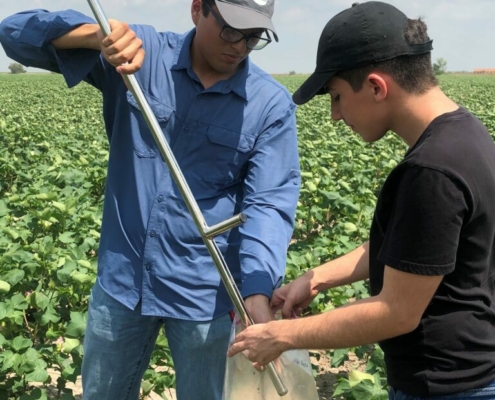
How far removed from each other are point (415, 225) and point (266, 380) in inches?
26.1

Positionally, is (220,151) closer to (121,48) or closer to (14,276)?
(121,48)

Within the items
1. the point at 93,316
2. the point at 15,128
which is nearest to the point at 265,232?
the point at 93,316

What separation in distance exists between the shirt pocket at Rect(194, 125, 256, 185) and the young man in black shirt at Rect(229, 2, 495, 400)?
465 millimetres

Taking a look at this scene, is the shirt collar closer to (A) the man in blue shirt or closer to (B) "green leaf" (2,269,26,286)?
(A) the man in blue shirt

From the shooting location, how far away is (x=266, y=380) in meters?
1.84

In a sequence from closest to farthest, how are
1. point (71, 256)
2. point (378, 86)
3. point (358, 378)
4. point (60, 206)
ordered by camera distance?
point (378, 86) → point (358, 378) → point (71, 256) → point (60, 206)

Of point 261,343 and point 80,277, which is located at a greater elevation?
point 261,343

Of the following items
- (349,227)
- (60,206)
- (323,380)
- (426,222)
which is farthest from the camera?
(349,227)

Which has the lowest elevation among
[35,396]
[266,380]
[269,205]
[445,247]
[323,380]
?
[323,380]

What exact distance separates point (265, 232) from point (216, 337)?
1.22ft

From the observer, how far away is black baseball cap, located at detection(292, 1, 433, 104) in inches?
58.5

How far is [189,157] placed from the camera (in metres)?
2.12

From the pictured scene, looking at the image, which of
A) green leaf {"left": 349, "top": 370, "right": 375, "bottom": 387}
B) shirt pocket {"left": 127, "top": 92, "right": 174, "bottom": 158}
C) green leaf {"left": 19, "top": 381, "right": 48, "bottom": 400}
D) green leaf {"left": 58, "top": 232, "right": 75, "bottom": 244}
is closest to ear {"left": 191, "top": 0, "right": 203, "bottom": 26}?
shirt pocket {"left": 127, "top": 92, "right": 174, "bottom": 158}

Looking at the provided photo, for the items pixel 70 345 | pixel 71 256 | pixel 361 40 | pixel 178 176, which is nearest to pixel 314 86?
pixel 361 40
